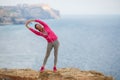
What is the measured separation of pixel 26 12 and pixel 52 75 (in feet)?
486

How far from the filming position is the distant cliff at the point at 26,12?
12375 cm

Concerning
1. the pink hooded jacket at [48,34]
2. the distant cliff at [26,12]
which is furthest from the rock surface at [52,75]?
the distant cliff at [26,12]

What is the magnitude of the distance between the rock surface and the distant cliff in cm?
11532

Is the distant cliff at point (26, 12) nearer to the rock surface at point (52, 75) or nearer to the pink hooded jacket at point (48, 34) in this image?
the rock surface at point (52, 75)

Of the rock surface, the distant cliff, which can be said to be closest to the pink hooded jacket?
the rock surface

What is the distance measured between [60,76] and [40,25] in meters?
1.18

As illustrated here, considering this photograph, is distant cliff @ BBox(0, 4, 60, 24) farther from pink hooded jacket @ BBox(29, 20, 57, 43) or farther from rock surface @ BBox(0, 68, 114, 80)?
pink hooded jacket @ BBox(29, 20, 57, 43)

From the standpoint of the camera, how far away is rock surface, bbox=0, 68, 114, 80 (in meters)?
6.10

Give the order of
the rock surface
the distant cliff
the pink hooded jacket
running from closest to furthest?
the pink hooded jacket < the rock surface < the distant cliff

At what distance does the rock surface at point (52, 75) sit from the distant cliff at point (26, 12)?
115324 mm

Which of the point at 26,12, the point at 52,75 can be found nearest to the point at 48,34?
the point at 52,75

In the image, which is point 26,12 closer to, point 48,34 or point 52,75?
point 52,75

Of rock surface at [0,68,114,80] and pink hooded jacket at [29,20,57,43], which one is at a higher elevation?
pink hooded jacket at [29,20,57,43]

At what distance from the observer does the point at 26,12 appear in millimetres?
152500
